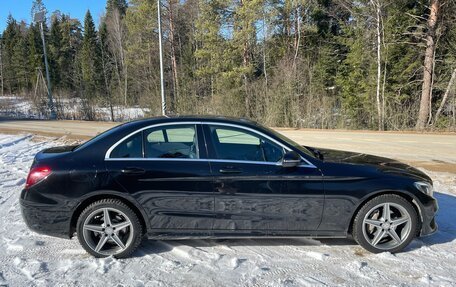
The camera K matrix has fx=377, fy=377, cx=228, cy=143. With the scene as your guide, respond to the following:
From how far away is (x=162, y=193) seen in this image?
4.17m

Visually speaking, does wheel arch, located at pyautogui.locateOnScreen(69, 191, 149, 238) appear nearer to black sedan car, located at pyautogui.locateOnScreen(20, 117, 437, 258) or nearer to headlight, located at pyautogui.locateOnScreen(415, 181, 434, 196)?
black sedan car, located at pyautogui.locateOnScreen(20, 117, 437, 258)

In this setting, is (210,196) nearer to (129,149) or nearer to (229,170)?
(229,170)

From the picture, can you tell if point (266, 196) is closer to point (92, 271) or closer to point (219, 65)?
point (92, 271)

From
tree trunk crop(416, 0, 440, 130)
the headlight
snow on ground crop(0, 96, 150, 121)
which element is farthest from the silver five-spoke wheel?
snow on ground crop(0, 96, 150, 121)

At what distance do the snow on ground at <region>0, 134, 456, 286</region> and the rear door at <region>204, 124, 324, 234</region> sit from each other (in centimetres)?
34

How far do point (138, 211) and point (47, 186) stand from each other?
1.02 m

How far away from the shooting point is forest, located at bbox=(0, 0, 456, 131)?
2234 centimetres

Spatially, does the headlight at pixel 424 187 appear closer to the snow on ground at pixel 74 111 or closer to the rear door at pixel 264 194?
the rear door at pixel 264 194

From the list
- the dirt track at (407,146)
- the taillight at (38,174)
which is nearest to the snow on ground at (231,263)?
the taillight at (38,174)

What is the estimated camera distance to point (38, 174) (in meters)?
4.20

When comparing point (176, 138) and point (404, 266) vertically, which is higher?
point (176, 138)

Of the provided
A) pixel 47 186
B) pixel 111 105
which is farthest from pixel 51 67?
pixel 47 186

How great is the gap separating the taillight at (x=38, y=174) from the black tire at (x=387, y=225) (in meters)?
3.49

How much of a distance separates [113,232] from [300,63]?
29.7 m
